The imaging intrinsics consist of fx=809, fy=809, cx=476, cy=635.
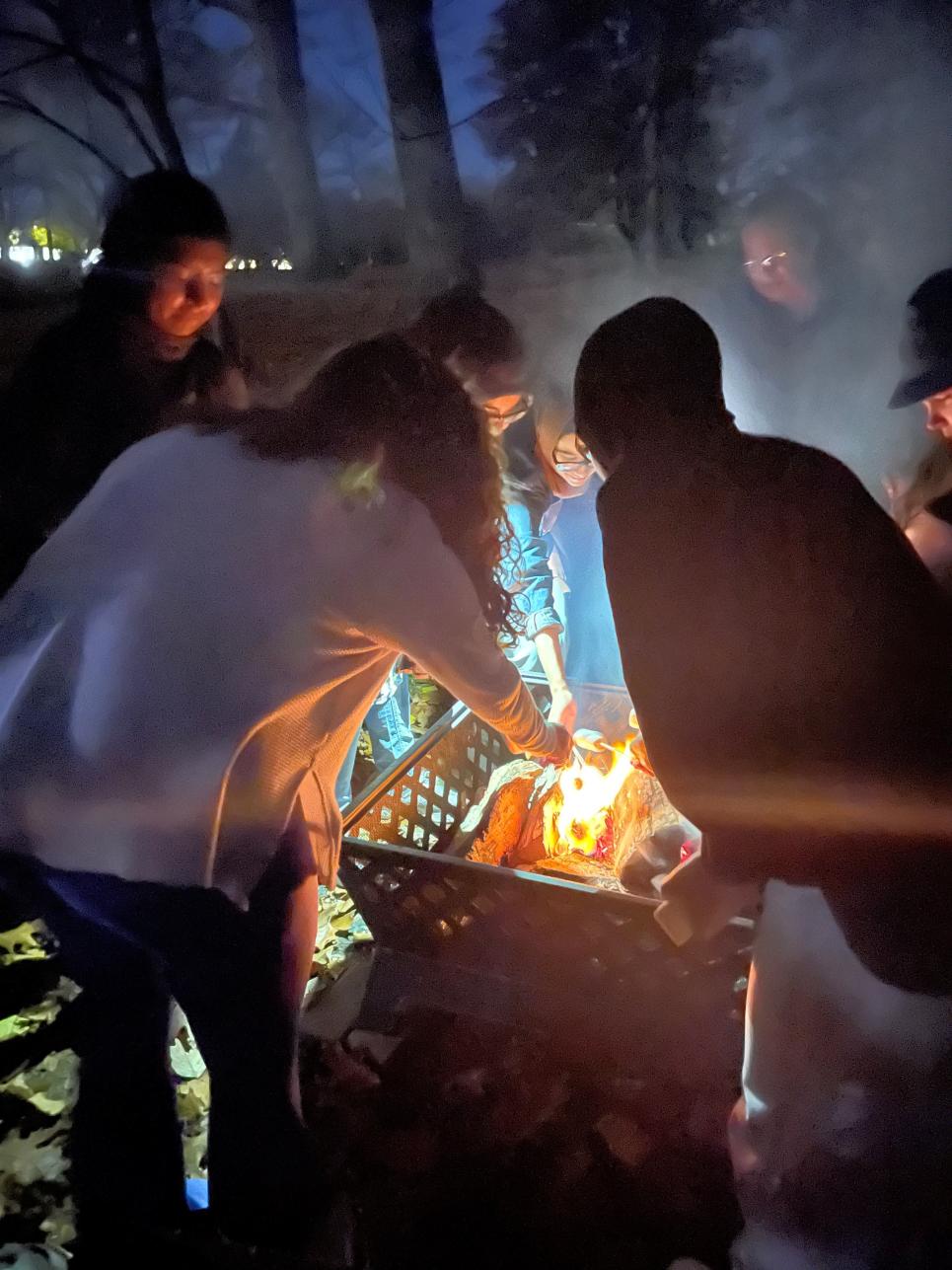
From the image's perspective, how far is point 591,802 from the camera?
55.1 inches

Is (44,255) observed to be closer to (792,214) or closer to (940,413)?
(792,214)

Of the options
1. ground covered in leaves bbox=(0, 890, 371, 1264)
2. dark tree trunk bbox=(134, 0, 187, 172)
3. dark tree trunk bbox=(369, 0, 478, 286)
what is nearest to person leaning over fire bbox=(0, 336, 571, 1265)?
dark tree trunk bbox=(369, 0, 478, 286)

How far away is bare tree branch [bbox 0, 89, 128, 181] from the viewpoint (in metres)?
0.95

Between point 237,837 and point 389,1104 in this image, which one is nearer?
point 237,837

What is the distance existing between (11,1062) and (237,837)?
0.95 metres

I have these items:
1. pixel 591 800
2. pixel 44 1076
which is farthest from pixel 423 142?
pixel 44 1076

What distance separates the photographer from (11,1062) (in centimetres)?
147

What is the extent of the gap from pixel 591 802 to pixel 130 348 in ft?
3.21

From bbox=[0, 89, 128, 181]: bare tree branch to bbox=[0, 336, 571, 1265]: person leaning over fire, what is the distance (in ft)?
1.18

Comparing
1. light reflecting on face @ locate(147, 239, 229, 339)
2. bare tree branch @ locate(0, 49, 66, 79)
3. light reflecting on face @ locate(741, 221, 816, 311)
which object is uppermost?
bare tree branch @ locate(0, 49, 66, 79)

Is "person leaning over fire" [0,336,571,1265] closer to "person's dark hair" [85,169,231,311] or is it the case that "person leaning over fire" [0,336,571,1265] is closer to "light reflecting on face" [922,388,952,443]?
"person's dark hair" [85,169,231,311]

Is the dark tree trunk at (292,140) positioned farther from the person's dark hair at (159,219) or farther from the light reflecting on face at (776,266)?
the light reflecting on face at (776,266)

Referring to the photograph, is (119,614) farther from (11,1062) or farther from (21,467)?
(11,1062)

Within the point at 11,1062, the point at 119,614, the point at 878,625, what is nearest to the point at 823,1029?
the point at 878,625
